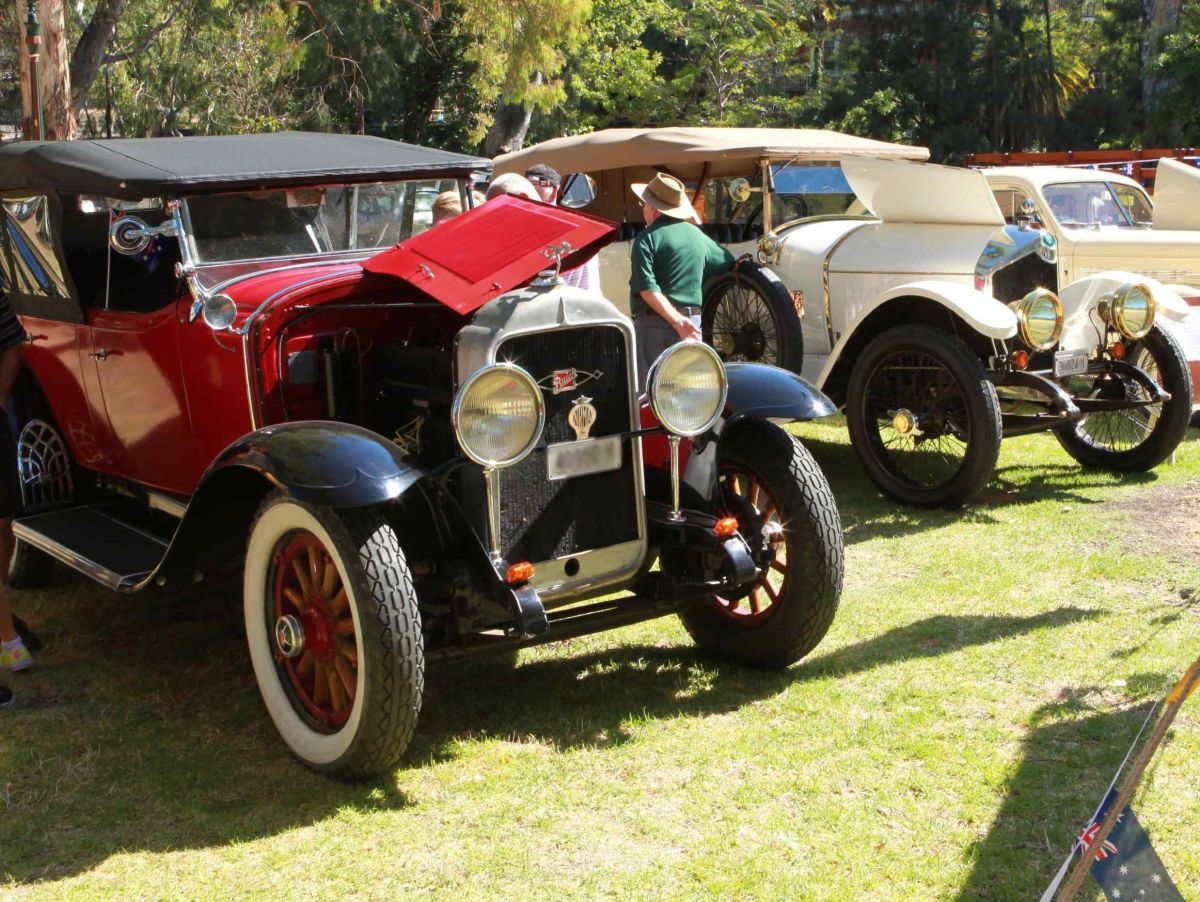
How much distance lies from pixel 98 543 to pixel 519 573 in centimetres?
182

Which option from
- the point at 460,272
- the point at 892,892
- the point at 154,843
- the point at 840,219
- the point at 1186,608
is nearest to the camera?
the point at 892,892

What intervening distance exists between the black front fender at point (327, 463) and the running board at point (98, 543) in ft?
2.37

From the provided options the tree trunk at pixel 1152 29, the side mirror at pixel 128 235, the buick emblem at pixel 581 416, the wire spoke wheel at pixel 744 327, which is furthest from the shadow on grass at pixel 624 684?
the tree trunk at pixel 1152 29

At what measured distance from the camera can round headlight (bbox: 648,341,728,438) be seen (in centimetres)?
355

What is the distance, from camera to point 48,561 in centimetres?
534

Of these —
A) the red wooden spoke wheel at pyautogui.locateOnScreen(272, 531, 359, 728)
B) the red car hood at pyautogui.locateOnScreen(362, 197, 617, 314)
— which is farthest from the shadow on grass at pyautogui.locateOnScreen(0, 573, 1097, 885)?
the red car hood at pyautogui.locateOnScreen(362, 197, 617, 314)

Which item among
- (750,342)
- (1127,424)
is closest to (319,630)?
(750,342)

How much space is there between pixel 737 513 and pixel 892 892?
1492 millimetres

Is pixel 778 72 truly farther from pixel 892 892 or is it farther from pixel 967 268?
pixel 892 892

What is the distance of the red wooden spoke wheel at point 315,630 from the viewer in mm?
3312

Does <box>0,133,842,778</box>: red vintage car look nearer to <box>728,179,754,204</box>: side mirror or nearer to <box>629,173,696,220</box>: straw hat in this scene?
<box>629,173,696,220</box>: straw hat

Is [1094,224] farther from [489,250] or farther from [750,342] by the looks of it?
[489,250]

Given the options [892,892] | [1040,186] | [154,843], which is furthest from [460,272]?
[1040,186]

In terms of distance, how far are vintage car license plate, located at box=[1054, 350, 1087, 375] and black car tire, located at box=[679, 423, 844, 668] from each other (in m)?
3.09
